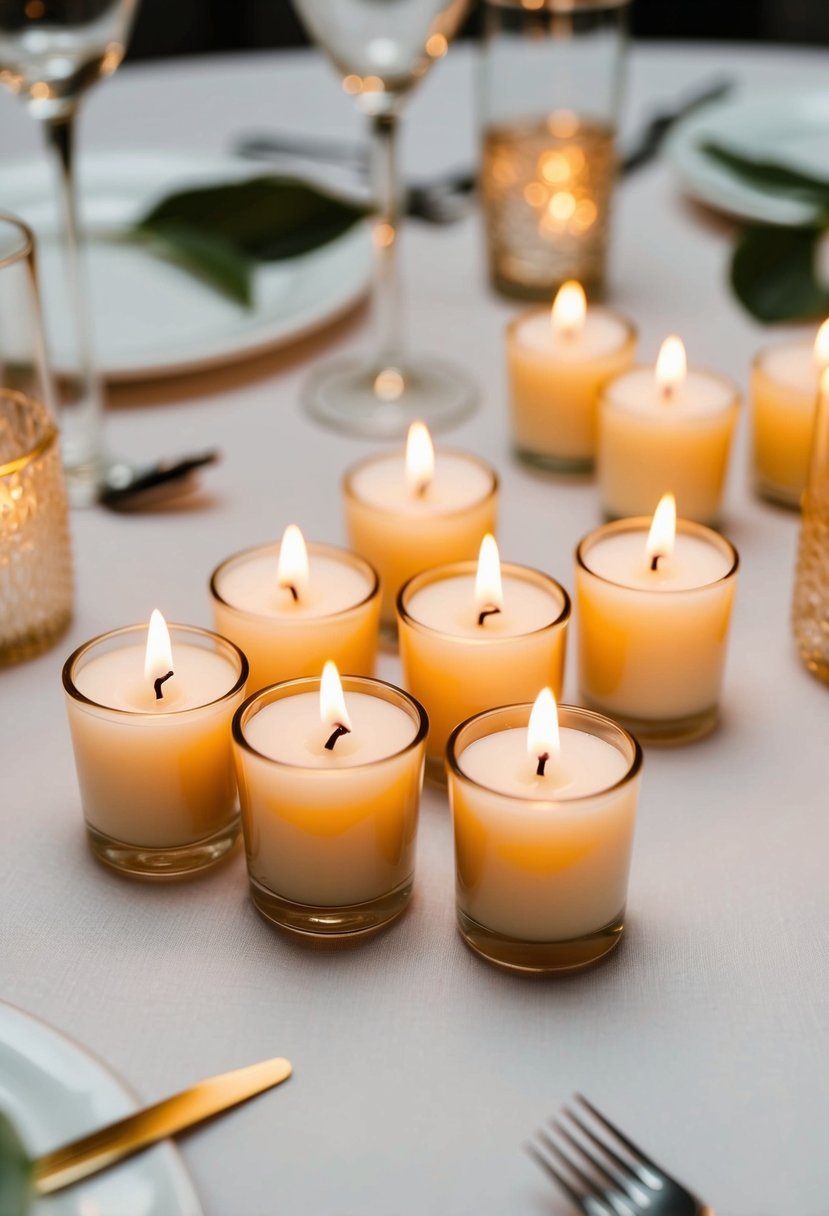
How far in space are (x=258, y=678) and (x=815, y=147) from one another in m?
0.87

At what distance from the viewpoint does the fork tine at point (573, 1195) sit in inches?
18.4

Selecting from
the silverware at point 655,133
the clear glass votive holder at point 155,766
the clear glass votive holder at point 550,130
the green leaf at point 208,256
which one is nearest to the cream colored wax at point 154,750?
the clear glass votive holder at point 155,766

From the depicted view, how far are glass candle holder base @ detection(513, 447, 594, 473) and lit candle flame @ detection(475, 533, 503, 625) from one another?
299 mm

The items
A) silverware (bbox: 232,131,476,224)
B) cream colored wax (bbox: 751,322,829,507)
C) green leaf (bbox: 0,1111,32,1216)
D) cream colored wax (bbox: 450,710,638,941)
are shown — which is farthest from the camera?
silverware (bbox: 232,131,476,224)

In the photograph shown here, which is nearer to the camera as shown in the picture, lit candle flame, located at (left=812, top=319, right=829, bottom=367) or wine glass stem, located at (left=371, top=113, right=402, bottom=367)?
lit candle flame, located at (left=812, top=319, right=829, bottom=367)

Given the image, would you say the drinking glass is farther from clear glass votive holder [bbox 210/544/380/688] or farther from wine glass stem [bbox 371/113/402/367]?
wine glass stem [bbox 371/113/402/367]

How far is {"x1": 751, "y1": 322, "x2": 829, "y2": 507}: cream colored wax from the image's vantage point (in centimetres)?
92

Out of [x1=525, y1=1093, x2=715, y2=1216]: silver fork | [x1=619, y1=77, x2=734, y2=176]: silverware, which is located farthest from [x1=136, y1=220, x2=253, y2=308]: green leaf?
[x1=525, y1=1093, x2=715, y2=1216]: silver fork

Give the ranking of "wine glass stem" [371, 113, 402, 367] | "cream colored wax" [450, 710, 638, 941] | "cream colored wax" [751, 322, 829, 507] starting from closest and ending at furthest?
"cream colored wax" [450, 710, 638, 941]
"cream colored wax" [751, 322, 829, 507]
"wine glass stem" [371, 113, 402, 367]

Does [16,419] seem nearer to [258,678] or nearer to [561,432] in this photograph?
[258,678]

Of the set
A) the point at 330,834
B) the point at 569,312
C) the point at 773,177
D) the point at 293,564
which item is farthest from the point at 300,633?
the point at 773,177

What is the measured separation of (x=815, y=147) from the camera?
4.34 ft

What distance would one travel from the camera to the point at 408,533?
2.68ft

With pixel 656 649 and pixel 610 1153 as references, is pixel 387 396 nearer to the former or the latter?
pixel 656 649
